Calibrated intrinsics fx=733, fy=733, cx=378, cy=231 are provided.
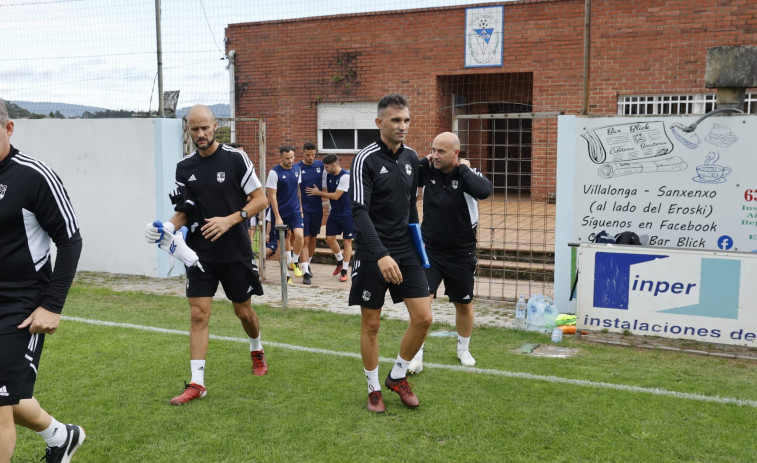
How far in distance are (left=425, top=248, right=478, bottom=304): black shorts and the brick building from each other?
739cm

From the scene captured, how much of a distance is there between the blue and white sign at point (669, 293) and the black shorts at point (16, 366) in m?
5.49

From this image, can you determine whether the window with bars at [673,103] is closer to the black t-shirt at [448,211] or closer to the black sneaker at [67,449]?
the black t-shirt at [448,211]

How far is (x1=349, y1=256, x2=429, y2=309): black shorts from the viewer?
16.5 ft

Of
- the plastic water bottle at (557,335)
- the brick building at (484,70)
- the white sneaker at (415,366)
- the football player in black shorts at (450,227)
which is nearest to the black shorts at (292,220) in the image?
the brick building at (484,70)

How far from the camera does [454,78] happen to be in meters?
17.8

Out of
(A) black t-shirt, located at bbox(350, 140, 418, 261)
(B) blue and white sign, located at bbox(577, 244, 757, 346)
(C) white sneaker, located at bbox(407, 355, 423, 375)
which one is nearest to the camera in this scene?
(A) black t-shirt, located at bbox(350, 140, 418, 261)

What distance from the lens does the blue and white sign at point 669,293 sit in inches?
275

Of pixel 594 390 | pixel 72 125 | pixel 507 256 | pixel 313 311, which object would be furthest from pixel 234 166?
pixel 72 125

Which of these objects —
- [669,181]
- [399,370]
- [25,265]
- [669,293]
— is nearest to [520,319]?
[669,293]

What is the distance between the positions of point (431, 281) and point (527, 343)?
1.74m

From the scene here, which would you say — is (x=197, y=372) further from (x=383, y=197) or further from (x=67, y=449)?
(x=383, y=197)

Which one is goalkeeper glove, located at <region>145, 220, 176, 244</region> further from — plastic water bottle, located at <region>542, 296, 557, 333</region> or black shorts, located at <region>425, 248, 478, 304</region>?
plastic water bottle, located at <region>542, 296, 557, 333</region>

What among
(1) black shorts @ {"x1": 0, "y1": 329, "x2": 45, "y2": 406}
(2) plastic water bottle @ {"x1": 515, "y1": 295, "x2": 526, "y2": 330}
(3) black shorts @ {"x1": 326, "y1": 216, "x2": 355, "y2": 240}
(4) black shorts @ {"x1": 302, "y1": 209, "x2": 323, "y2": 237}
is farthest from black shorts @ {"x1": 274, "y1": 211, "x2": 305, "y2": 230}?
(1) black shorts @ {"x1": 0, "y1": 329, "x2": 45, "y2": 406}

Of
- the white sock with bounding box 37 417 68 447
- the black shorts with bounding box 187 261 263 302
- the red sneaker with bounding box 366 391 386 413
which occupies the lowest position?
the red sneaker with bounding box 366 391 386 413
